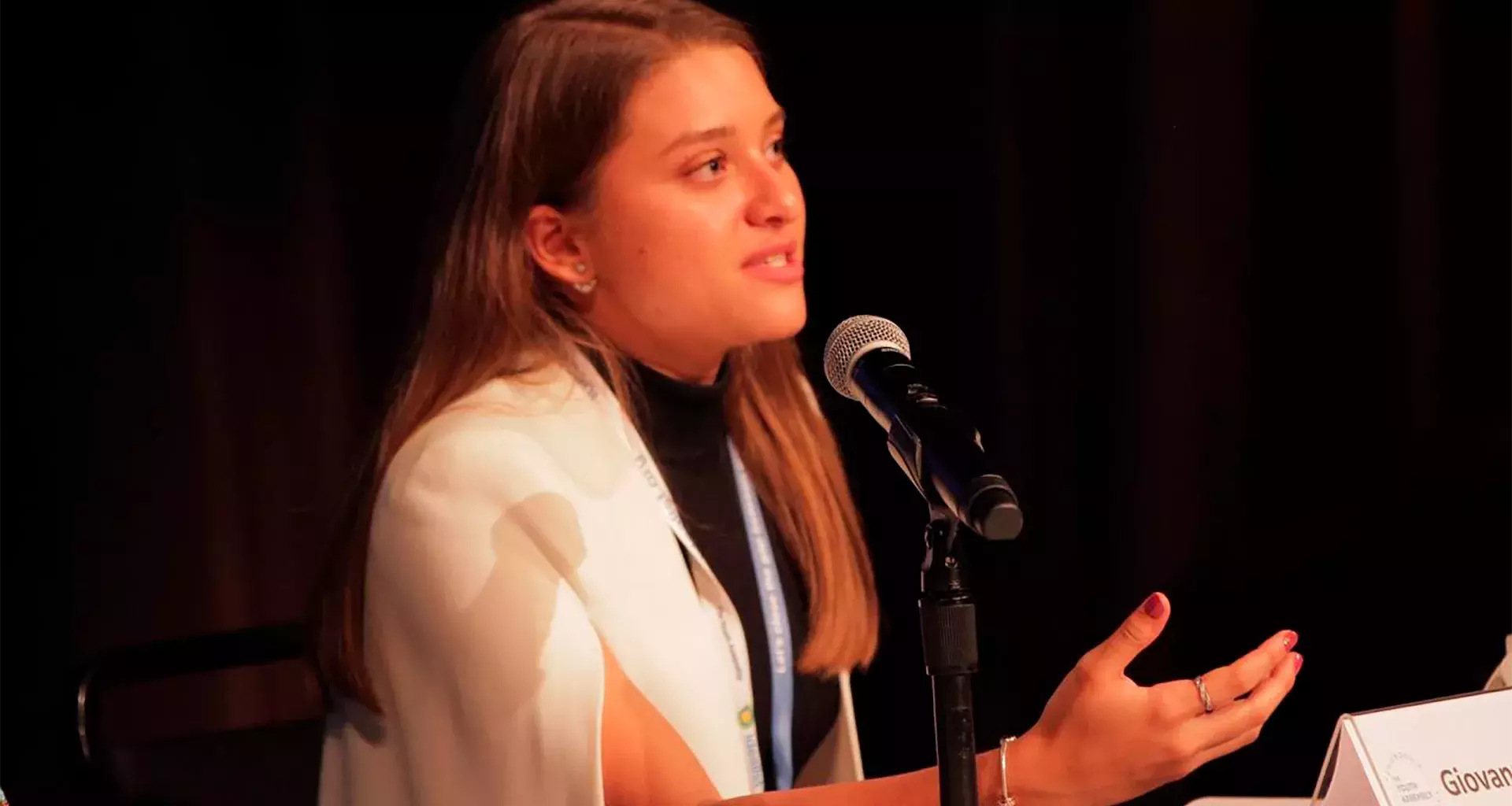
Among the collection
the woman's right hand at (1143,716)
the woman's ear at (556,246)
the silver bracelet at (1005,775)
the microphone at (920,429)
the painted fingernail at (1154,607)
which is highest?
the woman's ear at (556,246)

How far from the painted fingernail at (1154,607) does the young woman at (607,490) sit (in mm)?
295

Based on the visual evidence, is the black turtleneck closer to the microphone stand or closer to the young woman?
the young woman

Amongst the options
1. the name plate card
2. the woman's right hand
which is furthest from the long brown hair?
the name plate card

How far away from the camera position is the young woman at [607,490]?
1549 mm

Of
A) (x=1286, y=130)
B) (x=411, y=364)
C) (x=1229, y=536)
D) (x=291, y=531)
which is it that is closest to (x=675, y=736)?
(x=411, y=364)

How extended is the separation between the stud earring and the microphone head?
0.56m

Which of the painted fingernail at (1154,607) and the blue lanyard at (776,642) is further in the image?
the blue lanyard at (776,642)

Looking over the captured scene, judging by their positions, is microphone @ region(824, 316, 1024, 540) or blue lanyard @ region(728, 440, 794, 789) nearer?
microphone @ region(824, 316, 1024, 540)

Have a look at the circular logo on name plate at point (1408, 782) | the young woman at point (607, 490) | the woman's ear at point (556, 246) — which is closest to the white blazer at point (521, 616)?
the young woman at point (607, 490)

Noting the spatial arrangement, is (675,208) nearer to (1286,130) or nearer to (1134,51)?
(1134,51)

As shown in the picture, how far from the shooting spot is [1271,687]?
1.24 metres

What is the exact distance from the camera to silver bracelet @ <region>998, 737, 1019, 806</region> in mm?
1287

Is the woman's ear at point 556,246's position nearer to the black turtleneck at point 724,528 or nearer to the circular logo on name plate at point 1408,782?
the black turtleneck at point 724,528

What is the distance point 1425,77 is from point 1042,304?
249 centimetres
